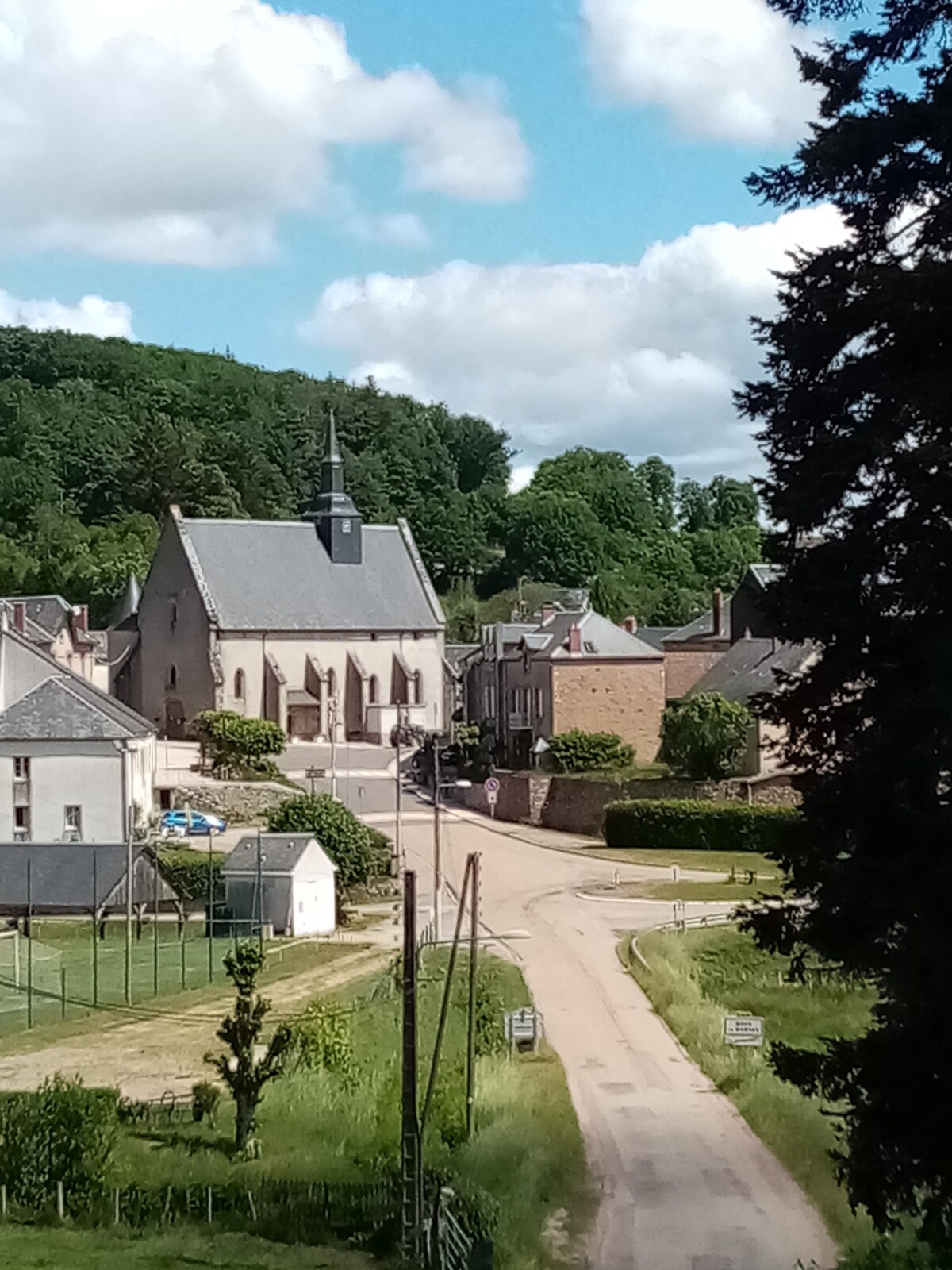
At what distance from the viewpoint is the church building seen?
65.6 metres

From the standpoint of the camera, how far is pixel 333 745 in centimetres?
5800

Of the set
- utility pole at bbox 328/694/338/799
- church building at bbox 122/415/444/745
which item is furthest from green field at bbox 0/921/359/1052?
church building at bbox 122/415/444/745

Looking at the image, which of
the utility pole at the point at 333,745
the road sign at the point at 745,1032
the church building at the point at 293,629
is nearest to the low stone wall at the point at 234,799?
the utility pole at the point at 333,745

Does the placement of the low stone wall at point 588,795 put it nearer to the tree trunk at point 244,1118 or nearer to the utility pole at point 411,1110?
the tree trunk at point 244,1118

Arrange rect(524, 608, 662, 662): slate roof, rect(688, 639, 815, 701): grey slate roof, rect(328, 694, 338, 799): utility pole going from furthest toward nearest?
rect(524, 608, 662, 662): slate roof < rect(328, 694, 338, 799): utility pole < rect(688, 639, 815, 701): grey slate roof

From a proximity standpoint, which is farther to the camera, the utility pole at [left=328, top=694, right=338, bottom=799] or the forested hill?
the forested hill

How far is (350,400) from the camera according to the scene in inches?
5231

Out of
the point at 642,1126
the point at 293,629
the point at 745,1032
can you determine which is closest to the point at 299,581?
the point at 293,629

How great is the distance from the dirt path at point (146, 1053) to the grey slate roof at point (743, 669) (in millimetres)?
24787

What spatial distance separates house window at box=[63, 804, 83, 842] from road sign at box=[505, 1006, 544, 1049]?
814 inches

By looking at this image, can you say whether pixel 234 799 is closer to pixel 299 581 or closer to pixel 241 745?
pixel 241 745

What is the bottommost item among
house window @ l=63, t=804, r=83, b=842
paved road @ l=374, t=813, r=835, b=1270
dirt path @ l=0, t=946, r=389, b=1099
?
dirt path @ l=0, t=946, r=389, b=1099

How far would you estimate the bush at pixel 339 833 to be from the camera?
136 ft

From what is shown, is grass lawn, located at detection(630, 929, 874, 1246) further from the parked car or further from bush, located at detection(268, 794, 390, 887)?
the parked car
